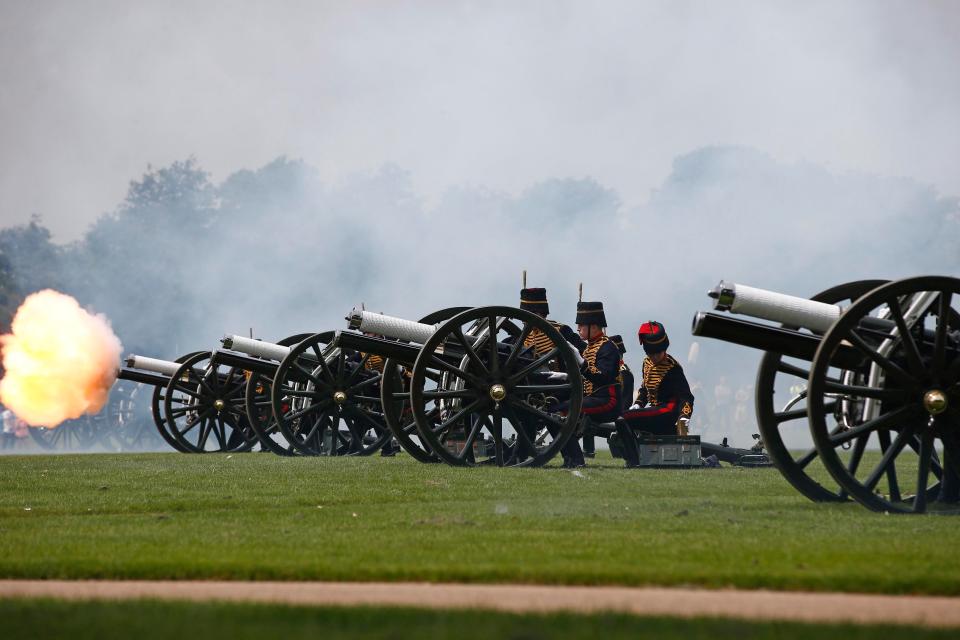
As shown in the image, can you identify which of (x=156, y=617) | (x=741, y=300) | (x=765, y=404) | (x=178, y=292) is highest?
Answer: (x=178, y=292)

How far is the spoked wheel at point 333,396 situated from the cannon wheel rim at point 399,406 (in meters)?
3.00

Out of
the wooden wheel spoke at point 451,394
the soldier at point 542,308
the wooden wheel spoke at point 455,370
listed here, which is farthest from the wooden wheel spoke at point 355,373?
the wooden wheel spoke at point 451,394

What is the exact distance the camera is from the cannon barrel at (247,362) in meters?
22.7

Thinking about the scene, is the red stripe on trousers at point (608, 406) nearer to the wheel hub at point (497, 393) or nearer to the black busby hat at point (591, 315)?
the black busby hat at point (591, 315)

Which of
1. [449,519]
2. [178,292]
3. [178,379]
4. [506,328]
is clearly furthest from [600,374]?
[178,292]

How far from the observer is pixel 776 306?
10.6m

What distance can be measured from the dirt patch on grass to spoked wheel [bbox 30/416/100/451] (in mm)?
35947

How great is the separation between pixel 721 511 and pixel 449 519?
79.7 inches

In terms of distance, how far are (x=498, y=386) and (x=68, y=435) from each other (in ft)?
96.0

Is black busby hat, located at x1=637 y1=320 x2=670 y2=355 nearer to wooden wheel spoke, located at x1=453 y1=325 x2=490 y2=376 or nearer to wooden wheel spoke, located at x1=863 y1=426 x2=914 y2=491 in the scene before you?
wooden wheel spoke, located at x1=453 y1=325 x2=490 y2=376

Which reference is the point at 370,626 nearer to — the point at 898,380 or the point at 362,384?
the point at 898,380

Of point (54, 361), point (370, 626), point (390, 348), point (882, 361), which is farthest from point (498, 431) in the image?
point (54, 361)

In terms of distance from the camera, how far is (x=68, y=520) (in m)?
10.6

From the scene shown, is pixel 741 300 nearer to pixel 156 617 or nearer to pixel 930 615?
pixel 930 615
